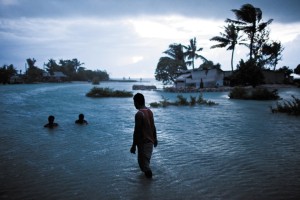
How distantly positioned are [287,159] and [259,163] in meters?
0.78

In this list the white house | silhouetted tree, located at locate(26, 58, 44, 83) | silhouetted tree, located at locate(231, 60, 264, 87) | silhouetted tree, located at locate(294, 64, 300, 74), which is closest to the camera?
silhouetted tree, located at locate(231, 60, 264, 87)

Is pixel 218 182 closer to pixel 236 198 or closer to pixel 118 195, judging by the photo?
pixel 236 198

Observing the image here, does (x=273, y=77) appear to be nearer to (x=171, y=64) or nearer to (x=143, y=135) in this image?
(x=171, y=64)

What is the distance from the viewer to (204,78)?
43.8 metres

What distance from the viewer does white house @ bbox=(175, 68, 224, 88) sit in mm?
42969

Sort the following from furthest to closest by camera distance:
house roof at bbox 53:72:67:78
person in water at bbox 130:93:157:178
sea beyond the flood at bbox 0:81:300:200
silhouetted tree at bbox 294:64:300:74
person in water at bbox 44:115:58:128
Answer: house roof at bbox 53:72:67:78 < silhouetted tree at bbox 294:64:300:74 < person in water at bbox 44:115:58:128 < person in water at bbox 130:93:157:178 < sea beyond the flood at bbox 0:81:300:200

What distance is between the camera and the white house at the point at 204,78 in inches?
1692

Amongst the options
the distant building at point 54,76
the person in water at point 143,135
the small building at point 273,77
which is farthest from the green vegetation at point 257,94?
the distant building at point 54,76

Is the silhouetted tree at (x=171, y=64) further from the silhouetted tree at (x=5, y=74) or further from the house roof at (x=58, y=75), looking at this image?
the house roof at (x=58, y=75)

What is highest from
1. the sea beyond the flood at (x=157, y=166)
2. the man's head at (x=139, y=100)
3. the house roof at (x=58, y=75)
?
the house roof at (x=58, y=75)

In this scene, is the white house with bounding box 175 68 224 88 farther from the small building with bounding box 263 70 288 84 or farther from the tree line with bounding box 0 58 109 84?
the tree line with bounding box 0 58 109 84

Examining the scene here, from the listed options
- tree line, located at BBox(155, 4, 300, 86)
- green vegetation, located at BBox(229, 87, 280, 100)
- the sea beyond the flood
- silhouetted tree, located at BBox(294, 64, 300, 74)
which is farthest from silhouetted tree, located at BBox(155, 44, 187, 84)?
the sea beyond the flood

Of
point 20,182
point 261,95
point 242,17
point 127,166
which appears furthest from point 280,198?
point 242,17

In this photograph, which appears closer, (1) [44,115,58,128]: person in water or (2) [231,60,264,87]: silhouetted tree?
(1) [44,115,58,128]: person in water
